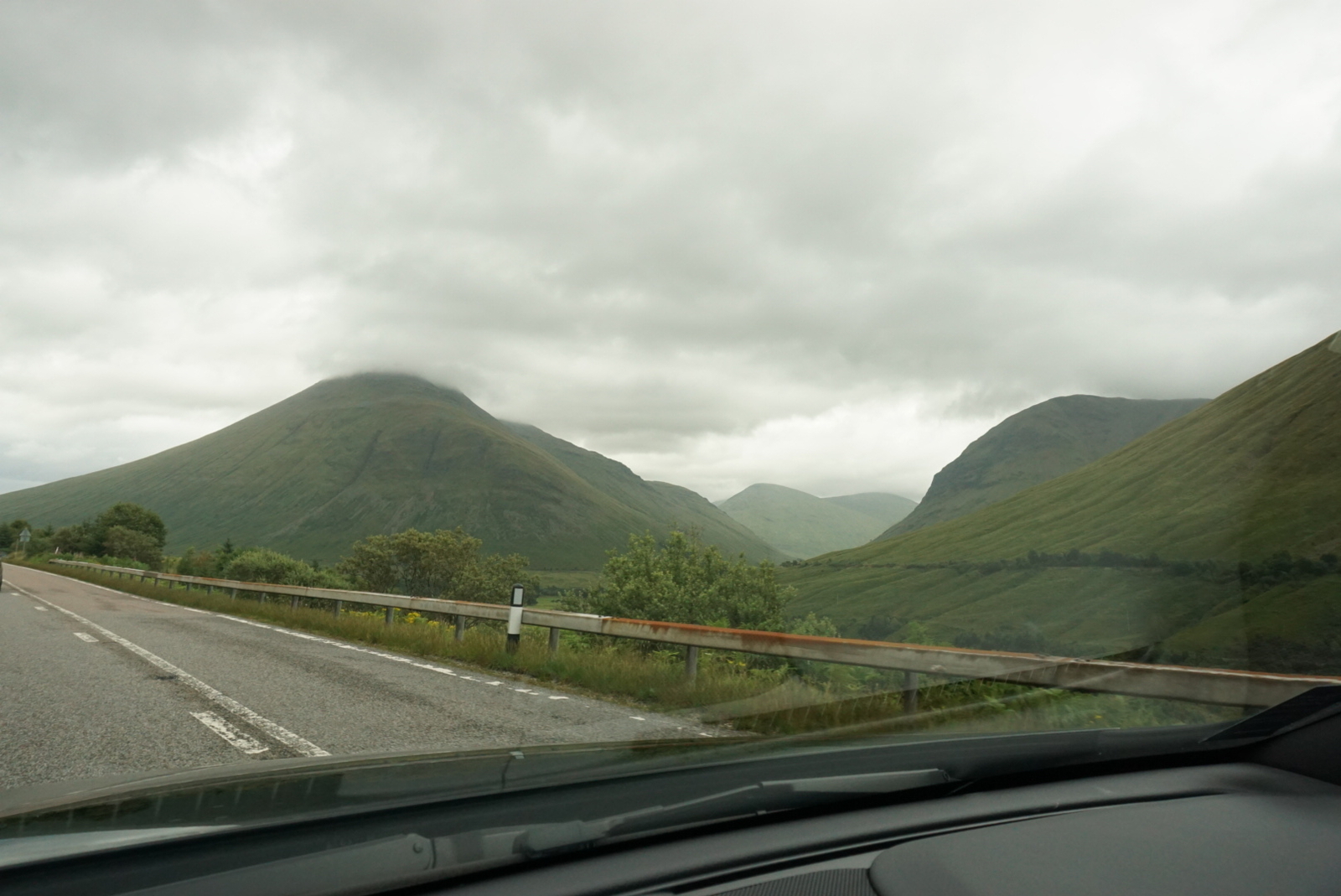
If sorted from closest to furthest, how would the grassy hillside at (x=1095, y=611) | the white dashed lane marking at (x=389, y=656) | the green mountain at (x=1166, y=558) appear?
1. the white dashed lane marking at (x=389, y=656)
2. the grassy hillside at (x=1095, y=611)
3. the green mountain at (x=1166, y=558)

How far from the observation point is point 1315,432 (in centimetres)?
6047

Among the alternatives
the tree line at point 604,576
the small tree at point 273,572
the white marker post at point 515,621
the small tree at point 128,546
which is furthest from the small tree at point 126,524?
the white marker post at point 515,621

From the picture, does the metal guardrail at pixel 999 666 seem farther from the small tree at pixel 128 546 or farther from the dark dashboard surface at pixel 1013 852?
the small tree at pixel 128 546

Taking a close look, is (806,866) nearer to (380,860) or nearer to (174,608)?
(380,860)

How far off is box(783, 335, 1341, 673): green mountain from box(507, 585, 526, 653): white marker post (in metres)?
5.93

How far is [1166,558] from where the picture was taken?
229 ft

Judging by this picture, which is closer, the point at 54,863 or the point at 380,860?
the point at 54,863

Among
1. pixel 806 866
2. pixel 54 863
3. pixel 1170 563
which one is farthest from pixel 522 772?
pixel 1170 563

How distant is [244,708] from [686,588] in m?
37.6

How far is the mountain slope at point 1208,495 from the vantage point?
51.9m

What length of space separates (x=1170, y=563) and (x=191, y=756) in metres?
74.9

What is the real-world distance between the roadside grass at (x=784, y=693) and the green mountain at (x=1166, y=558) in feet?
10.8

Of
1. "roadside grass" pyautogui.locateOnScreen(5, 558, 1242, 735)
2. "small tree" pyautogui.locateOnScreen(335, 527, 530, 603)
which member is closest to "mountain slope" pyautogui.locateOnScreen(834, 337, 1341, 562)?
"roadside grass" pyautogui.locateOnScreen(5, 558, 1242, 735)

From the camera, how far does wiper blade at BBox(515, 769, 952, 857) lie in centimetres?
173
